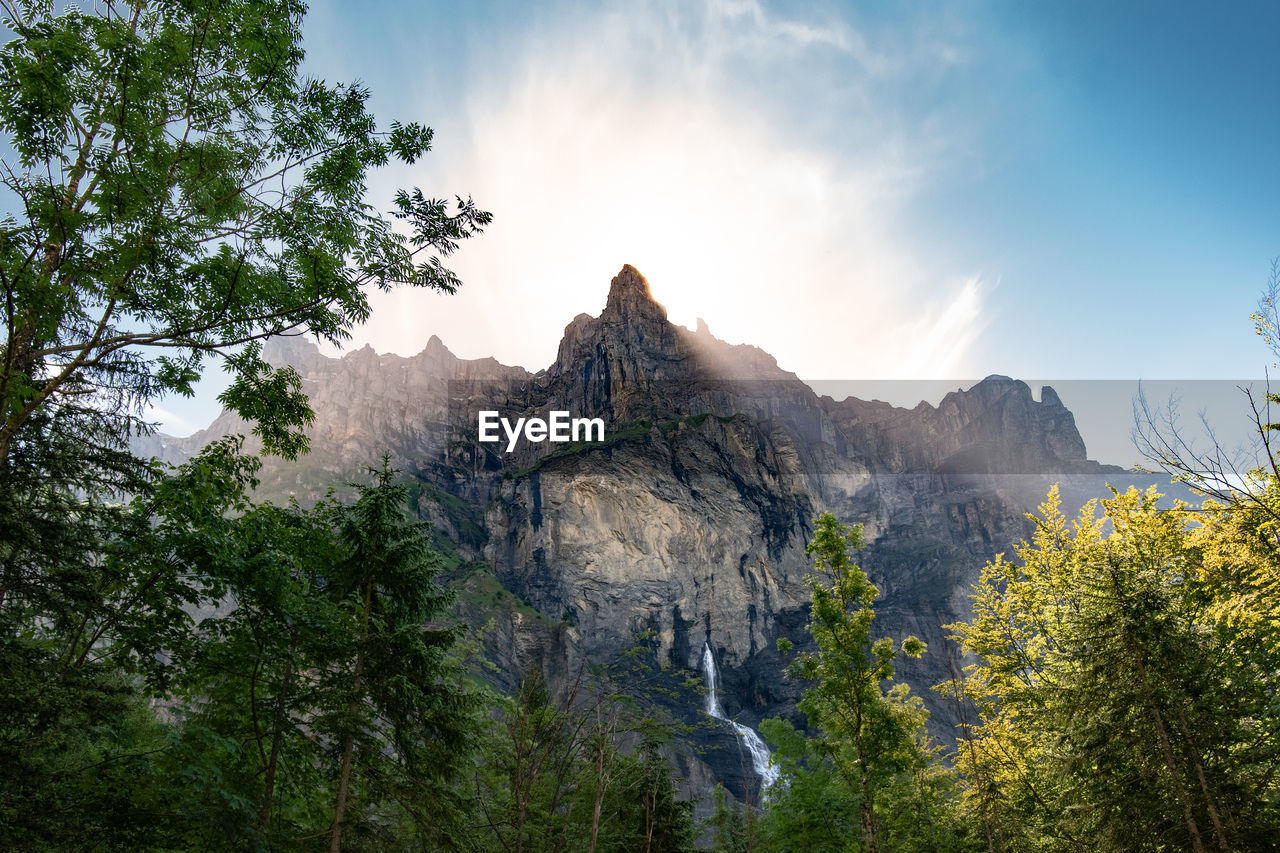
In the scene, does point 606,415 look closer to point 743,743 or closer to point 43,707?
point 743,743

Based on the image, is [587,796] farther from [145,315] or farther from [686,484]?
[686,484]

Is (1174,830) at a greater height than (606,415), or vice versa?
(606,415)

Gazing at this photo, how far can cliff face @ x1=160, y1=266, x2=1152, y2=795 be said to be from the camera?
87938mm

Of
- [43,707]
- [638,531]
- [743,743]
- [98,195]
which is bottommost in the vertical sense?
[743,743]

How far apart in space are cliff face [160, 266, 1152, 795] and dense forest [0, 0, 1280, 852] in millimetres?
59530

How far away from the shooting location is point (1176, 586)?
35.8 feet

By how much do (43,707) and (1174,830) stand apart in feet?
45.7

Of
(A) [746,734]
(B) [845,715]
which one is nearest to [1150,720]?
(B) [845,715]

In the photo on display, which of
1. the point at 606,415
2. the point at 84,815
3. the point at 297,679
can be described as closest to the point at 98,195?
the point at 84,815

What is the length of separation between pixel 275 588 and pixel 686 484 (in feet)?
312

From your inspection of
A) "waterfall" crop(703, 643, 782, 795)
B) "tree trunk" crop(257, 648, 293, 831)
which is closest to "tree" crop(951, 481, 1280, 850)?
"tree trunk" crop(257, 648, 293, 831)

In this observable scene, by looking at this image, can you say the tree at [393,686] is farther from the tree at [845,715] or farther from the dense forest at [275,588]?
the tree at [845,715]

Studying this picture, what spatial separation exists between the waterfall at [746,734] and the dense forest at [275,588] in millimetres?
52448

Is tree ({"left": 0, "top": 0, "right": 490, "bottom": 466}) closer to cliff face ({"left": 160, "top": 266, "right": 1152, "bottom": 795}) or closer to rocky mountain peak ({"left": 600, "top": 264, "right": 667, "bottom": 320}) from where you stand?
cliff face ({"left": 160, "top": 266, "right": 1152, "bottom": 795})
